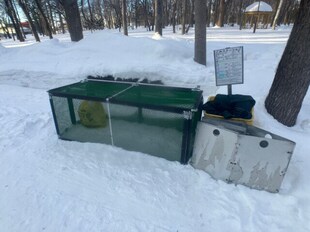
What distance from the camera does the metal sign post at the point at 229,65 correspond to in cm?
297

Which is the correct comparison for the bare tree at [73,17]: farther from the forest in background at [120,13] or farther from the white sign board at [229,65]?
the white sign board at [229,65]

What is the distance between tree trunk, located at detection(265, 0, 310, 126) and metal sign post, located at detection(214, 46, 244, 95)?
0.64 m

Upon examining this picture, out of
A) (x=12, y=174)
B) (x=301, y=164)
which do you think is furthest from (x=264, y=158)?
(x=12, y=174)

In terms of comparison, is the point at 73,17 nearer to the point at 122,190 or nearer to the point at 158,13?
the point at 158,13

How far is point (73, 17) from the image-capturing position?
8.66 meters

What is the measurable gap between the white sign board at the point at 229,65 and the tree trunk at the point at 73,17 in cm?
765

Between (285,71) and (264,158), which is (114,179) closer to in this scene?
(264,158)

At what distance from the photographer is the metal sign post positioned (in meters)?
2.97

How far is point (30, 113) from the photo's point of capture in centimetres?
431

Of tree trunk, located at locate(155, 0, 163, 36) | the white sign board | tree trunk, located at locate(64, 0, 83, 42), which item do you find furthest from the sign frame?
tree trunk, located at locate(155, 0, 163, 36)

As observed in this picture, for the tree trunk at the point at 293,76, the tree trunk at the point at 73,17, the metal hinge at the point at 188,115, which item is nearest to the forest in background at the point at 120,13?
the tree trunk at the point at 73,17

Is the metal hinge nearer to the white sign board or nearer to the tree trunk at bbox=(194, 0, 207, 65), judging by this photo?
the white sign board

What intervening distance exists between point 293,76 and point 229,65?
2.89 ft

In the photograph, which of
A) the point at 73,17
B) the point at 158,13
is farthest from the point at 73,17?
the point at 158,13
